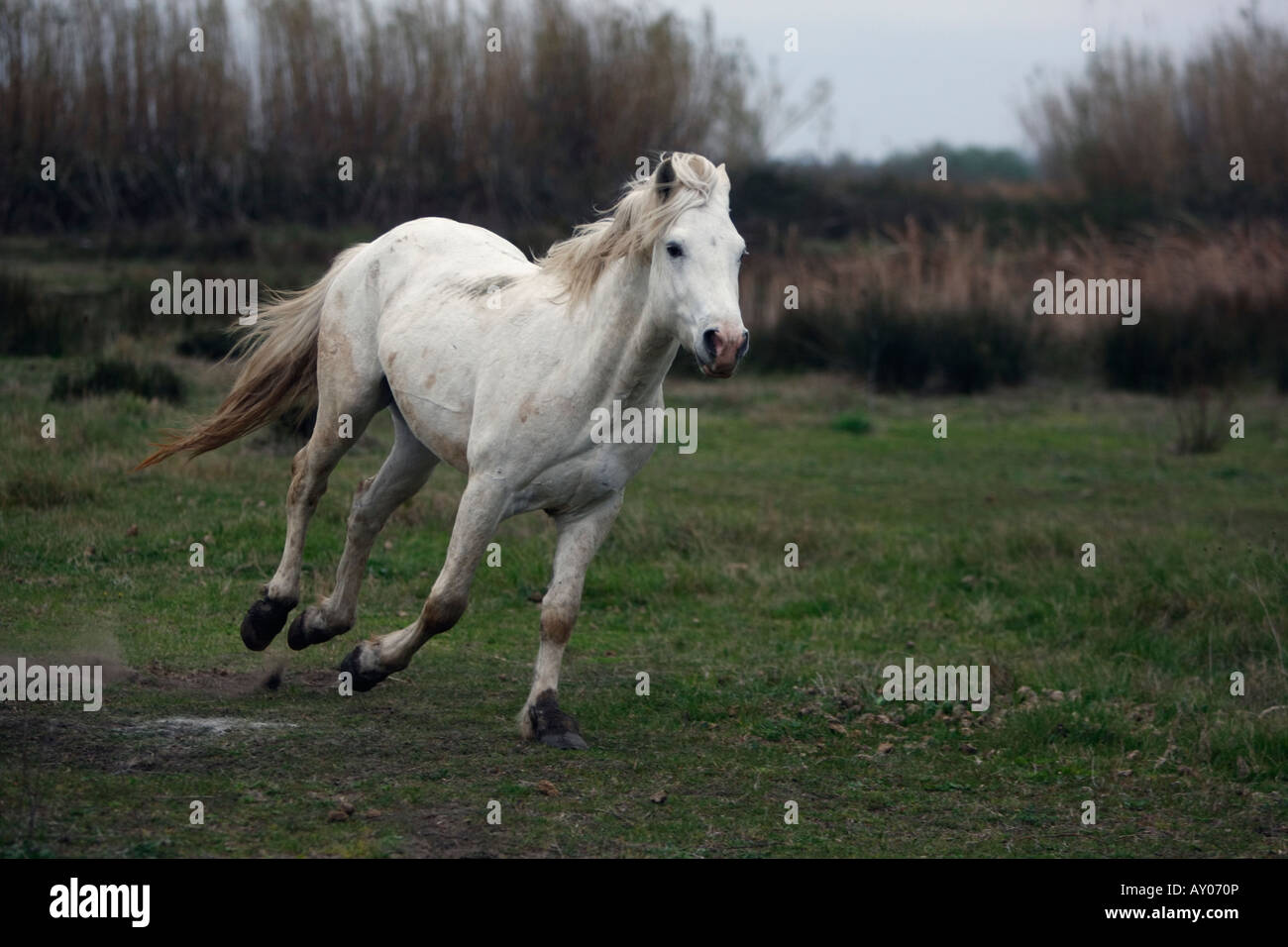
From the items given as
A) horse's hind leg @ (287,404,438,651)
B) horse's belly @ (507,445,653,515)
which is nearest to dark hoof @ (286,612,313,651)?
horse's hind leg @ (287,404,438,651)

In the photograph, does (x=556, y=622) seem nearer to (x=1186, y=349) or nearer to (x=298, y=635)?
(x=298, y=635)

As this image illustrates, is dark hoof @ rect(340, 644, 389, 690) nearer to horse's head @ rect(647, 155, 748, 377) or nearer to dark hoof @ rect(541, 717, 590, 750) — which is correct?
dark hoof @ rect(541, 717, 590, 750)

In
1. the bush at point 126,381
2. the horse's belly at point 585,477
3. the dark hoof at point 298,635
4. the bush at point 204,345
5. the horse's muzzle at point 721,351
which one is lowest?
the dark hoof at point 298,635

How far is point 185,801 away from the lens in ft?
14.8

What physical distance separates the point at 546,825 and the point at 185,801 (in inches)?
45.5

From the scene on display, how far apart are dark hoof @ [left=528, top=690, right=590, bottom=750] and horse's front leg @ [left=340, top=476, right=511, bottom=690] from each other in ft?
1.53

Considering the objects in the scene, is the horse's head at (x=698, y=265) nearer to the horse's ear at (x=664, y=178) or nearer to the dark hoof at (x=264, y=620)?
the horse's ear at (x=664, y=178)

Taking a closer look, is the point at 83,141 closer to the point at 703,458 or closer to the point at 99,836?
the point at 703,458

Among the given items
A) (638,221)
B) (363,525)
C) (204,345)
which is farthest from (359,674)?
(204,345)

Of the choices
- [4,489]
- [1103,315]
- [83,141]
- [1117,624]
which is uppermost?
[83,141]

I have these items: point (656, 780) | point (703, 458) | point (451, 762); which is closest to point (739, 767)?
point (656, 780)

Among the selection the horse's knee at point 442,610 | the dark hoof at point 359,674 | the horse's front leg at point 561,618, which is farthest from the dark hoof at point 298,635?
the horse's front leg at point 561,618

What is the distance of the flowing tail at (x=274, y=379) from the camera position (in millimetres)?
6891

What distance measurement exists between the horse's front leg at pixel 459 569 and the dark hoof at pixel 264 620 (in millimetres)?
759
